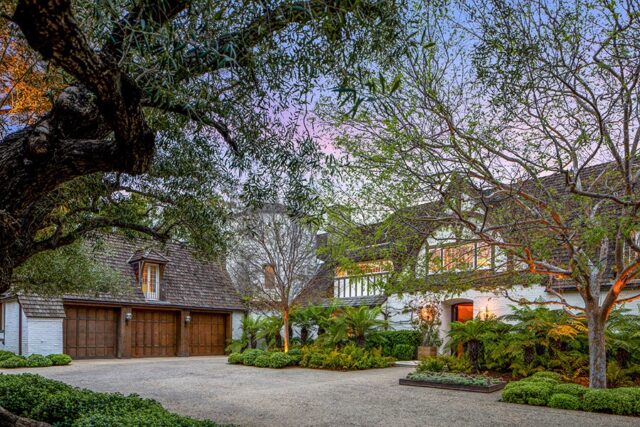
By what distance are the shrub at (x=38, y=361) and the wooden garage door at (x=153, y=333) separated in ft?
15.6

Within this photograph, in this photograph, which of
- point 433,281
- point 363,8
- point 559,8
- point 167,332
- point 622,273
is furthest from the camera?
point 167,332

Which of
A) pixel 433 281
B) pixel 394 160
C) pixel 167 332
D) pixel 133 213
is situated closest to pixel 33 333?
pixel 167 332

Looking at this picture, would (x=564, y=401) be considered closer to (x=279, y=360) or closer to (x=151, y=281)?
(x=279, y=360)

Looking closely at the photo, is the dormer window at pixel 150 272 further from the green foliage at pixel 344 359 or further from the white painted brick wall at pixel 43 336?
the green foliage at pixel 344 359

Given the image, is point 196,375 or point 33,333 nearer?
point 196,375

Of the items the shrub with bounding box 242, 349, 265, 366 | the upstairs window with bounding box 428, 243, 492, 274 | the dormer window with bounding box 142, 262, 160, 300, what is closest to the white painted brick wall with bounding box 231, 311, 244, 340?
the dormer window with bounding box 142, 262, 160, 300

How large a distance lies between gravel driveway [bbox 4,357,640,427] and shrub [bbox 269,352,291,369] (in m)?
0.94

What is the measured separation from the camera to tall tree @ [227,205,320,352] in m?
19.1

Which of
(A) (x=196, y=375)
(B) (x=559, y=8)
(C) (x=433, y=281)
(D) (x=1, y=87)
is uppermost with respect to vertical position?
(B) (x=559, y=8)

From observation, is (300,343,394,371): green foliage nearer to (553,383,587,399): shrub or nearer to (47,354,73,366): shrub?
(553,383,587,399): shrub

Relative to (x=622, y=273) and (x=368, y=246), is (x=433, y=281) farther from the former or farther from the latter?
(x=622, y=273)

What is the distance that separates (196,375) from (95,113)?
39.2 ft

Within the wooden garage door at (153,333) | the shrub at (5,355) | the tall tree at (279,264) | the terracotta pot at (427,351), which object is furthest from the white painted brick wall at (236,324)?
the terracotta pot at (427,351)

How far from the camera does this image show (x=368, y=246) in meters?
9.85
